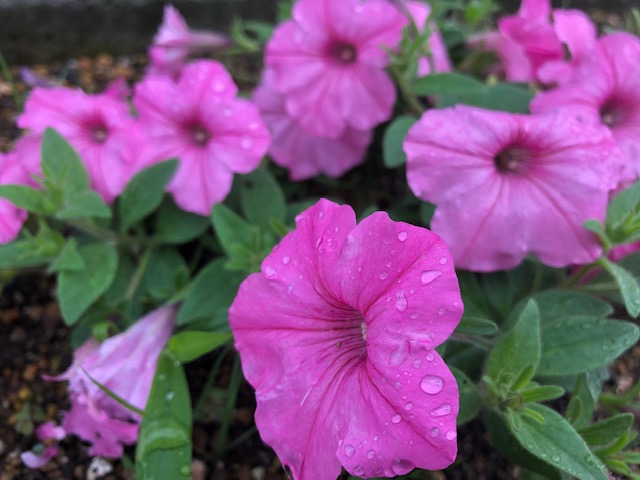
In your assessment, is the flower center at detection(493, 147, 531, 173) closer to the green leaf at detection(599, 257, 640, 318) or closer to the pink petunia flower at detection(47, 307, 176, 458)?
the green leaf at detection(599, 257, 640, 318)

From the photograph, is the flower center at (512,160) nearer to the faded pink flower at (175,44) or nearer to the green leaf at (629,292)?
the green leaf at (629,292)

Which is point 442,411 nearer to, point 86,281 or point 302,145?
point 86,281

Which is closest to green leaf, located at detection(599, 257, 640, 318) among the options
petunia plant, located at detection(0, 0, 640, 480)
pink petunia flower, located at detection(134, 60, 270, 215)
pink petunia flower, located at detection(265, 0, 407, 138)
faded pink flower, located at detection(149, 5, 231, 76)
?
petunia plant, located at detection(0, 0, 640, 480)

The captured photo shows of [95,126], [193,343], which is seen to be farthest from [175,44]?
[193,343]

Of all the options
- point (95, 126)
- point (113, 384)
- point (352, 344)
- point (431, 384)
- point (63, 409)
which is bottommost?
point (63, 409)

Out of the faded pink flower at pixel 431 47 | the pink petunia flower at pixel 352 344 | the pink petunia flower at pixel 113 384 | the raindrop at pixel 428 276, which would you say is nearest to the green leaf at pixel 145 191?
the pink petunia flower at pixel 113 384

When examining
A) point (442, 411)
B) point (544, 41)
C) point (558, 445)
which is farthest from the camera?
point (544, 41)

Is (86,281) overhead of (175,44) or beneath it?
beneath
